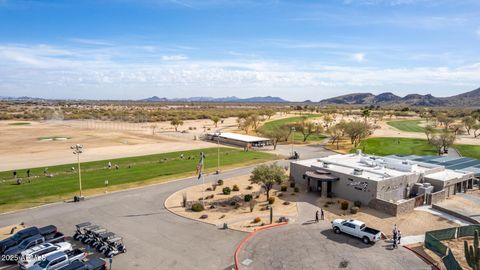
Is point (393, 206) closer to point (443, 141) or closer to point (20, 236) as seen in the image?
point (20, 236)

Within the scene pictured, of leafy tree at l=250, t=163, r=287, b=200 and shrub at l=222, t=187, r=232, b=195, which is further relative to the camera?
shrub at l=222, t=187, r=232, b=195

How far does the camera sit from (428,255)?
25703 mm

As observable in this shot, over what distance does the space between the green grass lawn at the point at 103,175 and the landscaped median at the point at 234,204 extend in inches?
368

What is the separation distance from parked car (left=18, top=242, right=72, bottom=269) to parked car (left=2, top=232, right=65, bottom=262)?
924mm

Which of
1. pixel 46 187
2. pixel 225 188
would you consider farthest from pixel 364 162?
pixel 46 187

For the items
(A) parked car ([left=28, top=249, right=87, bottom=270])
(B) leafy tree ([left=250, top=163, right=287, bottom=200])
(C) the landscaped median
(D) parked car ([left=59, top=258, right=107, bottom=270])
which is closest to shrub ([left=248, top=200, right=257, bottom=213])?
(C) the landscaped median

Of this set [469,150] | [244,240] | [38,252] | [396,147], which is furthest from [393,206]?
[469,150]

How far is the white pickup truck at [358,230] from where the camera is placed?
27.8 metres

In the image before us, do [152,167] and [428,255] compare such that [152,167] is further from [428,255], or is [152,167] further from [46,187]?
[428,255]

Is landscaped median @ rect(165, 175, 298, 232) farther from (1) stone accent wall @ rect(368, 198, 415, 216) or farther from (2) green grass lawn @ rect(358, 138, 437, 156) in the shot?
(2) green grass lawn @ rect(358, 138, 437, 156)

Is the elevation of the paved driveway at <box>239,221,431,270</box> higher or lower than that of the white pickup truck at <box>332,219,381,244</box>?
lower

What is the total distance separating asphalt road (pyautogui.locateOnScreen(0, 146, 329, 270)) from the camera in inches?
980

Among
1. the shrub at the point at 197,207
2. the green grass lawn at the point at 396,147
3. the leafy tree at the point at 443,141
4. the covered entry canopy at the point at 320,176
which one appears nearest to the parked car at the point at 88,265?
the shrub at the point at 197,207

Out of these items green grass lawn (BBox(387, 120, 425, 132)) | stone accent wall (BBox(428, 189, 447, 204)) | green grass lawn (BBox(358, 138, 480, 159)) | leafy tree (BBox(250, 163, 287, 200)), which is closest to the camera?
A: stone accent wall (BBox(428, 189, 447, 204))
